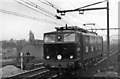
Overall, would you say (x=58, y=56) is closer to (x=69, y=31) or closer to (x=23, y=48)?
(x=69, y=31)

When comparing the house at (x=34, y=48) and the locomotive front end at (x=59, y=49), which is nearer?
the locomotive front end at (x=59, y=49)

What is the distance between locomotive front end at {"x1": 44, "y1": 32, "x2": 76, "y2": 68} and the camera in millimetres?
14055

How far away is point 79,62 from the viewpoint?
14688mm

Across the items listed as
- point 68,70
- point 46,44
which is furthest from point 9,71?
point 68,70

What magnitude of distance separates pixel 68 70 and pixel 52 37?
8.17ft

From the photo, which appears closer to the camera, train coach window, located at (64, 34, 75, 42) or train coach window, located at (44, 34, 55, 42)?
train coach window, located at (64, 34, 75, 42)

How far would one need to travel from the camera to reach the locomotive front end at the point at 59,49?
1405 centimetres

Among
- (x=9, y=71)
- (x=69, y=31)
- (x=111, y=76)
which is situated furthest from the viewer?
(x=9, y=71)

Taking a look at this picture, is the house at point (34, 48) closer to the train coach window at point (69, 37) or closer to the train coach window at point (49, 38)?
the train coach window at point (49, 38)


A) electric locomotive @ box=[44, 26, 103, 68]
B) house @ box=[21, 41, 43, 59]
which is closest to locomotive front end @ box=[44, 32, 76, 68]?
electric locomotive @ box=[44, 26, 103, 68]

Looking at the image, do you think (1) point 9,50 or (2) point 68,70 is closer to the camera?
(2) point 68,70

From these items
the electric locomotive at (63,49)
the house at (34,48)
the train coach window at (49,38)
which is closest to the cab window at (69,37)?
the electric locomotive at (63,49)

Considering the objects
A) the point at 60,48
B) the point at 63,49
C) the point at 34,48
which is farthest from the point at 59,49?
the point at 34,48

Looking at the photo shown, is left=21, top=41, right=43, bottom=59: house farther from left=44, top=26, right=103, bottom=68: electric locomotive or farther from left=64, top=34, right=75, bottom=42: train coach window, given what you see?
left=64, top=34, right=75, bottom=42: train coach window
